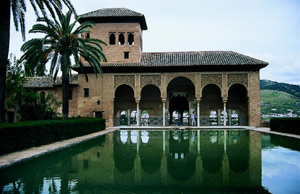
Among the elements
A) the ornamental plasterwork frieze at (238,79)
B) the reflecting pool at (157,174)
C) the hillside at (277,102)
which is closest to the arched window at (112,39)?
the ornamental plasterwork frieze at (238,79)

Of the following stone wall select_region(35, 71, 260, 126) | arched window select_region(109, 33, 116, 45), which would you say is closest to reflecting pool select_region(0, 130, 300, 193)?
stone wall select_region(35, 71, 260, 126)

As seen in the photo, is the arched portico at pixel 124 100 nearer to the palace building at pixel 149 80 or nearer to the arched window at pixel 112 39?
the palace building at pixel 149 80

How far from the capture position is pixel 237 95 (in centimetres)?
2569

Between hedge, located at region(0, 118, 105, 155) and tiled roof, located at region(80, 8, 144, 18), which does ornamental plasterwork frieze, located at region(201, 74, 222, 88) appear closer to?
tiled roof, located at region(80, 8, 144, 18)

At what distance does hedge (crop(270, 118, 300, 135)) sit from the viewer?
15047 mm

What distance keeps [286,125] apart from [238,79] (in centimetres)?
772

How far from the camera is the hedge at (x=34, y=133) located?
8.56m

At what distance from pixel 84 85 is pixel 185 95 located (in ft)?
31.3

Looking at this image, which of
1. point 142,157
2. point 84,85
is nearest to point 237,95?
point 84,85

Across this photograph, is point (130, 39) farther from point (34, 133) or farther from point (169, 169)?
point (169, 169)

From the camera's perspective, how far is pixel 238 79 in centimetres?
2334

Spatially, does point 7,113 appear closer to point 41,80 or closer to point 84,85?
point 41,80

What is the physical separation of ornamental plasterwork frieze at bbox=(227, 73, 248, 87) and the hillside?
4837 centimetres

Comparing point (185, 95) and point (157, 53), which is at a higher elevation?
point (157, 53)
